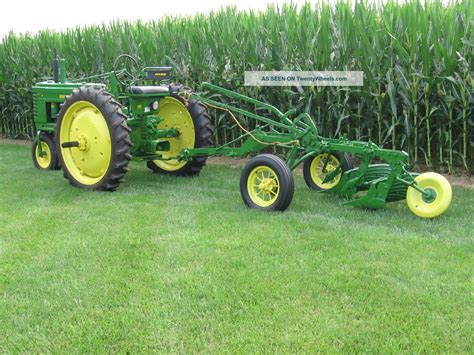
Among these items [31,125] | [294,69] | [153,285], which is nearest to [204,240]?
[153,285]

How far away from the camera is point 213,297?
3273mm

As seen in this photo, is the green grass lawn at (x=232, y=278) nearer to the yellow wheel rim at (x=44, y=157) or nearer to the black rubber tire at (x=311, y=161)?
the black rubber tire at (x=311, y=161)

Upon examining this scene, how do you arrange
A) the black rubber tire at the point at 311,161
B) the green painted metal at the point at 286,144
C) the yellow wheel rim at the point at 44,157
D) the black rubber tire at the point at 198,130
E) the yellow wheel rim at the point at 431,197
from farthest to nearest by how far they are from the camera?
1. the yellow wheel rim at the point at 44,157
2. the black rubber tire at the point at 198,130
3. the black rubber tire at the point at 311,161
4. the green painted metal at the point at 286,144
5. the yellow wheel rim at the point at 431,197

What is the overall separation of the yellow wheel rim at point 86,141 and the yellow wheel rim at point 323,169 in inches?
87.6

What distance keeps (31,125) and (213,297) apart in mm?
9412

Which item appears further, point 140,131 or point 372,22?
point 372,22

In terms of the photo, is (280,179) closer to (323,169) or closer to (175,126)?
(323,169)

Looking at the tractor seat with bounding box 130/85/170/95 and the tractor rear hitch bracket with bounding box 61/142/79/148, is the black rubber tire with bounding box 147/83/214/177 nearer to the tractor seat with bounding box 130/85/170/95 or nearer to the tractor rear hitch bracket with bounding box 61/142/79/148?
the tractor seat with bounding box 130/85/170/95

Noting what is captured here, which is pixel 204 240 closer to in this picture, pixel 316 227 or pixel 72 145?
pixel 316 227

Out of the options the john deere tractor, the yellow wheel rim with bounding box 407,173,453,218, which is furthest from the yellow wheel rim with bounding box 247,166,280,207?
the john deere tractor

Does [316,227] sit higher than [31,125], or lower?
lower

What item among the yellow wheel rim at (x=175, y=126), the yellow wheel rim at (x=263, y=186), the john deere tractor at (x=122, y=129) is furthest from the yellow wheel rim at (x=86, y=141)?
the yellow wheel rim at (x=263, y=186)

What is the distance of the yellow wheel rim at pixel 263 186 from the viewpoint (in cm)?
514
